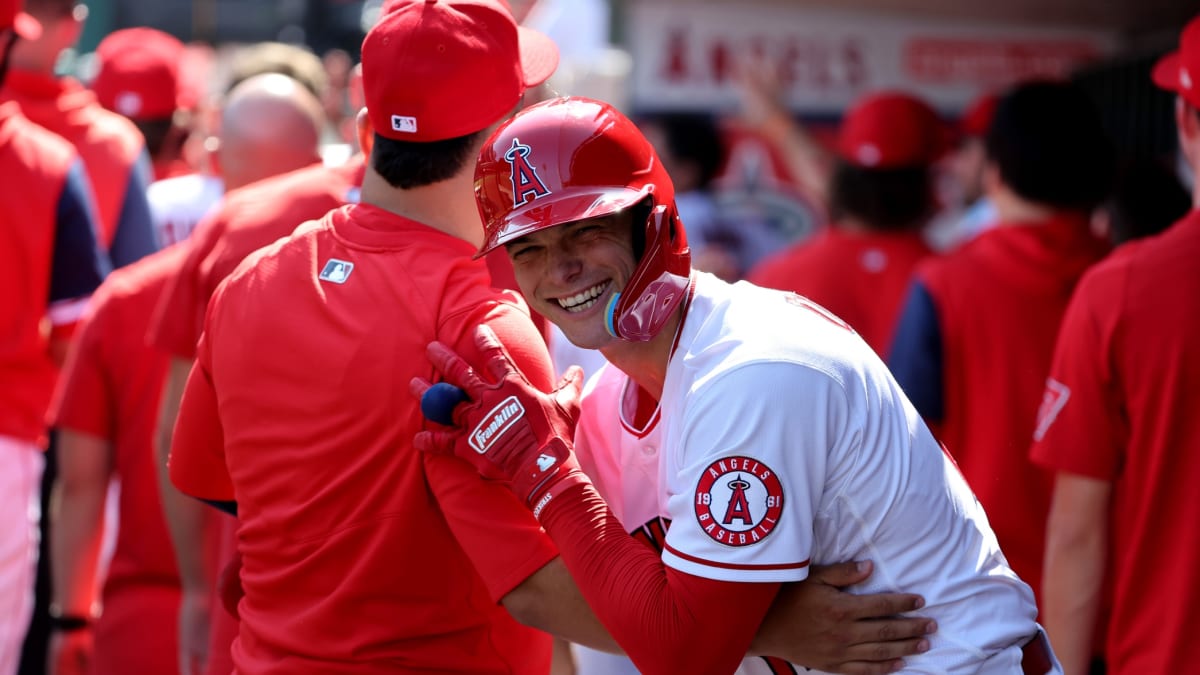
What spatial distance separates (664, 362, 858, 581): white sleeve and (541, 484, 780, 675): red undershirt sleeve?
4cm

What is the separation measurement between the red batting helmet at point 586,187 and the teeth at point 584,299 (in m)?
0.03

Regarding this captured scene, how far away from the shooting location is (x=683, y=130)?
20.4ft

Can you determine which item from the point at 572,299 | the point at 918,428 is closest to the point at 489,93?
the point at 572,299

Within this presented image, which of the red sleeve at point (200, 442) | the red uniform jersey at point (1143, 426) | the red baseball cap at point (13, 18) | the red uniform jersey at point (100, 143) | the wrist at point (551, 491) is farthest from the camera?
the red uniform jersey at point (100, 143)

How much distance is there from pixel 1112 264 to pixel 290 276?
1868mm

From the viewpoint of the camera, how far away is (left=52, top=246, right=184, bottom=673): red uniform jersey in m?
3.91

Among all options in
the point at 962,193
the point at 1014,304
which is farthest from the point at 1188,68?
the point at 962,193

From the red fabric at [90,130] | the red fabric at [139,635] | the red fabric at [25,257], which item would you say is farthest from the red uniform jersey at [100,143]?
Result: the red fabric at [139,635]

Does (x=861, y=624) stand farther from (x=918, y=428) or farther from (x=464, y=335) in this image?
(x=464, y=335)

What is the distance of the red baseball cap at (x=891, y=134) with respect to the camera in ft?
16.9

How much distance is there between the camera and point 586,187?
227 centimetres

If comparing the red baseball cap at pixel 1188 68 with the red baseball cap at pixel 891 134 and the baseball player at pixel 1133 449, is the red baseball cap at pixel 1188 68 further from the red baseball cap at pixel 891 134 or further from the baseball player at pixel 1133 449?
the red baseball cap at pixel 891 134

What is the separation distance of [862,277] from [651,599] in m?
3.13

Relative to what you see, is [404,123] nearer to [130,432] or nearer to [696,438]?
[696,438]
